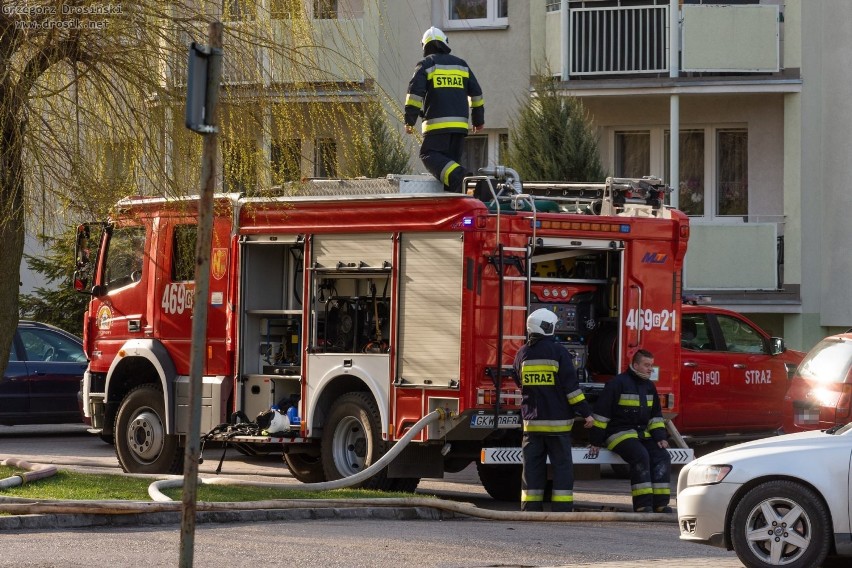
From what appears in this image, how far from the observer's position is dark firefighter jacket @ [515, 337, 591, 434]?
12.7 metres

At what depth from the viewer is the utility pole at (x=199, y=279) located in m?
7.24

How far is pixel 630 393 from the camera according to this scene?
13.1m

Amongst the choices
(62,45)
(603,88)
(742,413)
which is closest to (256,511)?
(62,45)

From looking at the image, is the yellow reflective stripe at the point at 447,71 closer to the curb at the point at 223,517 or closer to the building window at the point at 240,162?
the building window at the point at 240,162

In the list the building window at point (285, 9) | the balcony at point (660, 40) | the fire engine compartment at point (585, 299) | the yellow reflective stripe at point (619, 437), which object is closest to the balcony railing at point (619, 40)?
the balcony at point (660, 40)

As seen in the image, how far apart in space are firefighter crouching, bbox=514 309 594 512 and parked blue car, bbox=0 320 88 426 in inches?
379

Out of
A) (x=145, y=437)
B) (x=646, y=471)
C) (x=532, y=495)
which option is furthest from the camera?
(x=145, y=437)

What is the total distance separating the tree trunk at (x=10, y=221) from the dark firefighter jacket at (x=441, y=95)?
391 cm

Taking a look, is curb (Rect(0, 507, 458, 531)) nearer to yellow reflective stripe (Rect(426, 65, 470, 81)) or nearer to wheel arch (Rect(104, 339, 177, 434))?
wheel arch (Rect(104, 339, 177, 434))

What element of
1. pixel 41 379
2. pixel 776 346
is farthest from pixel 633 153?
pixel 41 379

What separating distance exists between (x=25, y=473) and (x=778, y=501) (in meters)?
6.44

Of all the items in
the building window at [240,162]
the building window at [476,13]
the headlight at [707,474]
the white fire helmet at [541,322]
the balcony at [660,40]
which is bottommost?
the headlight at [707,474]

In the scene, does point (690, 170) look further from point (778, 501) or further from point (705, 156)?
point (778, 501)

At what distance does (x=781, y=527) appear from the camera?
971cm
